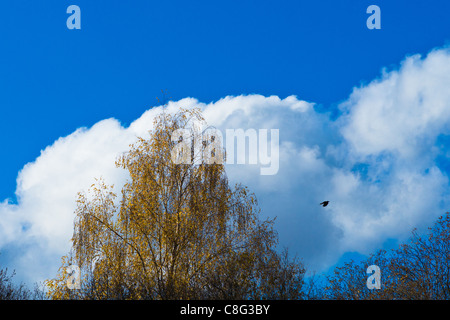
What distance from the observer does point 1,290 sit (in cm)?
3481

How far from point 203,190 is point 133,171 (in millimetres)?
3327

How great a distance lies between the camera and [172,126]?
963 inches

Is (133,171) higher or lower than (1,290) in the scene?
higher
